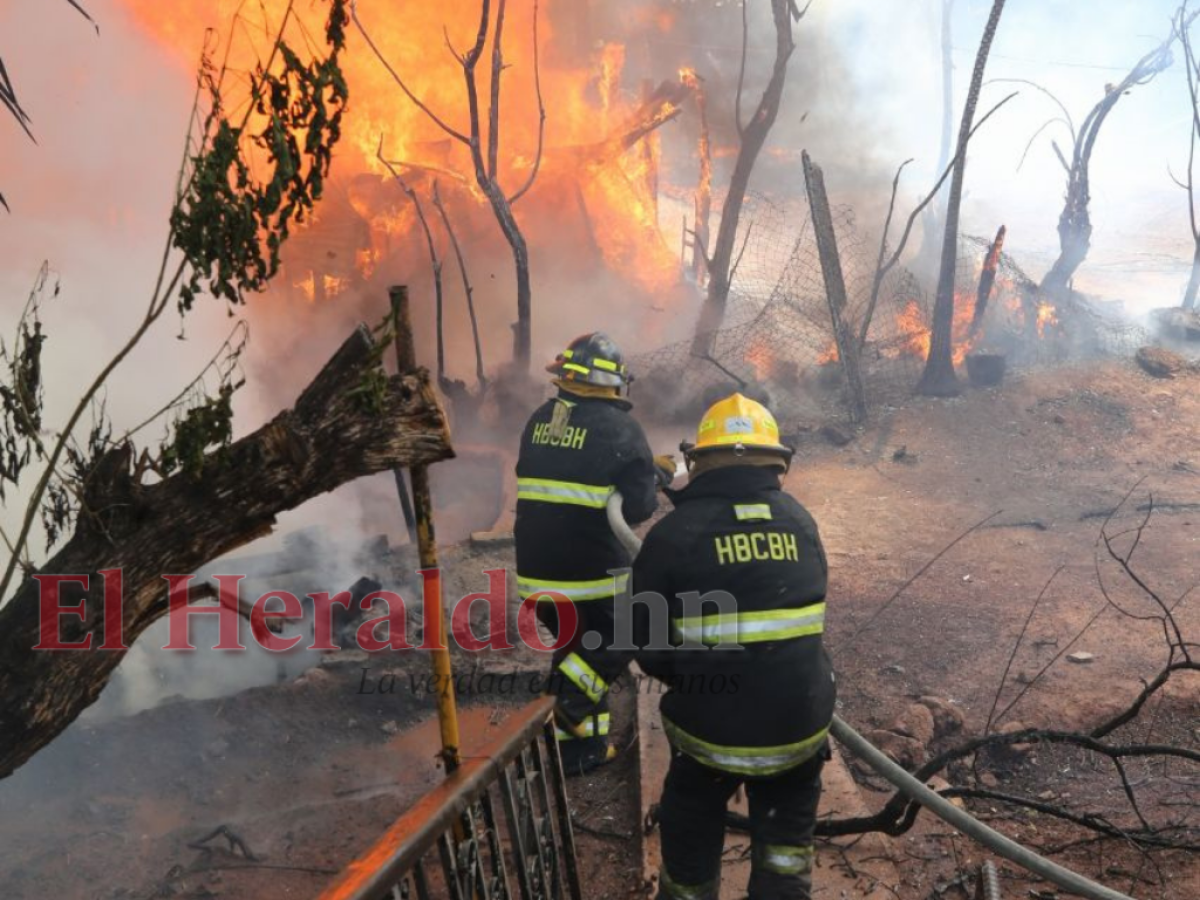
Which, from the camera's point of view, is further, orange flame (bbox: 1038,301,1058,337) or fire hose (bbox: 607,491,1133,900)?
orange flame (bbox: 1038,301,1058,337)

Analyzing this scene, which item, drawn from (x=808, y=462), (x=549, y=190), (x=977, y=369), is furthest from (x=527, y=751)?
(x=549, y=190)

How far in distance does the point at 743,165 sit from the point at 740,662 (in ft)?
37.6

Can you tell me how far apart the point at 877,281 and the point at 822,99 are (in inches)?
956

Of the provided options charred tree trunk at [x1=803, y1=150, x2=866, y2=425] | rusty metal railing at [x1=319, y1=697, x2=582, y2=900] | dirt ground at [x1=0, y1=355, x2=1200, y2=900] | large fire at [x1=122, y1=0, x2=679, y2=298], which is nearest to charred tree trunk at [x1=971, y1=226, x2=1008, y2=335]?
charred tree trunk at [x1=803, y1=150, x2=866, y2=425]

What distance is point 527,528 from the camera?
5.14 m

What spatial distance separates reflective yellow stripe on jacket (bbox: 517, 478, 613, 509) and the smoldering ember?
6 centimetres

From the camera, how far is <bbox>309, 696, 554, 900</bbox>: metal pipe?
2.15 m

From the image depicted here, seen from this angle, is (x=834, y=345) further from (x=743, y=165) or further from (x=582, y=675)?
(x=582, y=675)

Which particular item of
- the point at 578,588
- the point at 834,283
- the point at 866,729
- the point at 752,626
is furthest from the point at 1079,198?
the point at 752,626

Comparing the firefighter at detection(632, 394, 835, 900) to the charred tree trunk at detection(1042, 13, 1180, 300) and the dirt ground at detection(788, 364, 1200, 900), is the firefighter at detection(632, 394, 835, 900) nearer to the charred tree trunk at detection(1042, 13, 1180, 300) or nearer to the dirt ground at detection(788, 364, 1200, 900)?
the dirt ground at detection(788, 364, 1200, 900)

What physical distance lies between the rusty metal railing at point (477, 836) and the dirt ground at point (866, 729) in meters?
1.35

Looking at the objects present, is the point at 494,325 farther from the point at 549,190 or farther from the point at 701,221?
the point at 701,221

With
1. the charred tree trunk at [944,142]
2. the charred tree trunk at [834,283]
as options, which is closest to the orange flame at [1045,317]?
the charred tree trunk at [834,283]

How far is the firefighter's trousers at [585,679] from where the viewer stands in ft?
16.0
